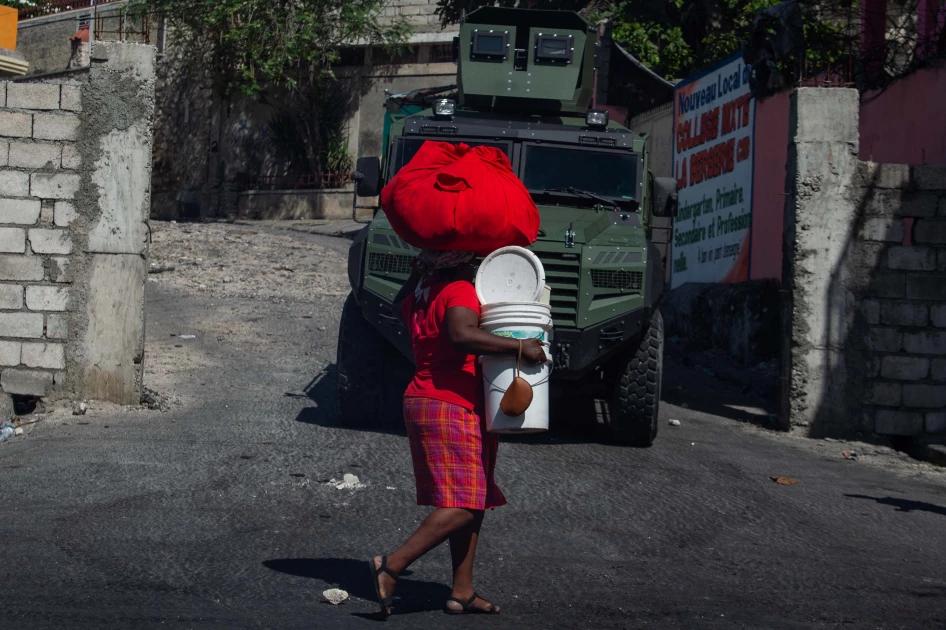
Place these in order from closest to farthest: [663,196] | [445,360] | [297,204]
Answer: [445,360] → [663,196] → [297,204]

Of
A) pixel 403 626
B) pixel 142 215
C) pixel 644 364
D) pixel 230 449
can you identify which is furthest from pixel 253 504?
pixel 142 215

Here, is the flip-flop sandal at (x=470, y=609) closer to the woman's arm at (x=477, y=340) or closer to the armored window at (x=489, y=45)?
the woman's arm at (x=477, y=340)

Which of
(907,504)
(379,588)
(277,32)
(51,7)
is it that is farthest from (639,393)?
(51,7)

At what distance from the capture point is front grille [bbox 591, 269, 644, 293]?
8.14m

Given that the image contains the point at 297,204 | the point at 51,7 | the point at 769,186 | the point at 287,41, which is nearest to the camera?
the point at 769,186

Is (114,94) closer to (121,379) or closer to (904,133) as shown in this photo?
(121,379)

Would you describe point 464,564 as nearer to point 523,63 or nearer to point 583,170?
point 583,170

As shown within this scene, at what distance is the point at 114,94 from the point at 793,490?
5.64 meters

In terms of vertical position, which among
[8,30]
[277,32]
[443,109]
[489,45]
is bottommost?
[443,109]

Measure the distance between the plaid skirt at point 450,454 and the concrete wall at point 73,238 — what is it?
5545 mm

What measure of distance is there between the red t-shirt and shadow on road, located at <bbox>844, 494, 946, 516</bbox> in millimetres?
3972

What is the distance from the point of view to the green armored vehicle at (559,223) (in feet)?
26.7

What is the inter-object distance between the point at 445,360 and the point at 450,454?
1.07ft

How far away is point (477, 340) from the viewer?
420 cm
